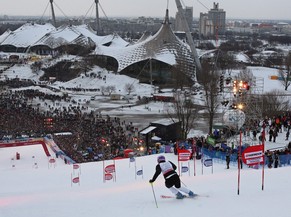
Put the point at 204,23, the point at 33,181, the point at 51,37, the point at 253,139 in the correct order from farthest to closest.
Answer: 1. the point at 204,23
2. the point at 51,37
3. the point at 253,139
4. the point at 33,181

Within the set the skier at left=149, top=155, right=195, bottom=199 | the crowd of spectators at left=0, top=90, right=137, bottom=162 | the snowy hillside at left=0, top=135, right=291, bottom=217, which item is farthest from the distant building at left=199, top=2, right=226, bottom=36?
the skier at left=149, top=155, right=195, bottom=199

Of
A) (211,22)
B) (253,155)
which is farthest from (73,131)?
(211,22)

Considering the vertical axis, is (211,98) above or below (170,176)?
below

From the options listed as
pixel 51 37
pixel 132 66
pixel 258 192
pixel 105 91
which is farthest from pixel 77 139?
pixel 51 37

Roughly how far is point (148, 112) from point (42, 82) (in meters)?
20.1

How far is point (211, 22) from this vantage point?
5846 inches

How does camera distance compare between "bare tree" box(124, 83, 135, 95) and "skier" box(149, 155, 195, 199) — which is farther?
"bare tree" box(124, 83, 135, 95)

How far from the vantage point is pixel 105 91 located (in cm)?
4097

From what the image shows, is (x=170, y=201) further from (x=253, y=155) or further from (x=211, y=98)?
(x=211, y=98)

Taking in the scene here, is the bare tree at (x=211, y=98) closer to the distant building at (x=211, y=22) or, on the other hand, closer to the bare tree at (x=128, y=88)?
the bare tree at (x=128, y=88)

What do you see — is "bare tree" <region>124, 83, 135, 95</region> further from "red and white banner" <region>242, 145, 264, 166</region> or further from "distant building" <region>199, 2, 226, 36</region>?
"distant building" <region>199, 2, 226, 36</region>

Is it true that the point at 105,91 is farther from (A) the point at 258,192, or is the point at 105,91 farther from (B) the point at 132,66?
(A) the point at 258,192

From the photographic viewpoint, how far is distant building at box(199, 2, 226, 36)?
13925 centimetres

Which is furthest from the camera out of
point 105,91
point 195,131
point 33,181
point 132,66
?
point 132,66
